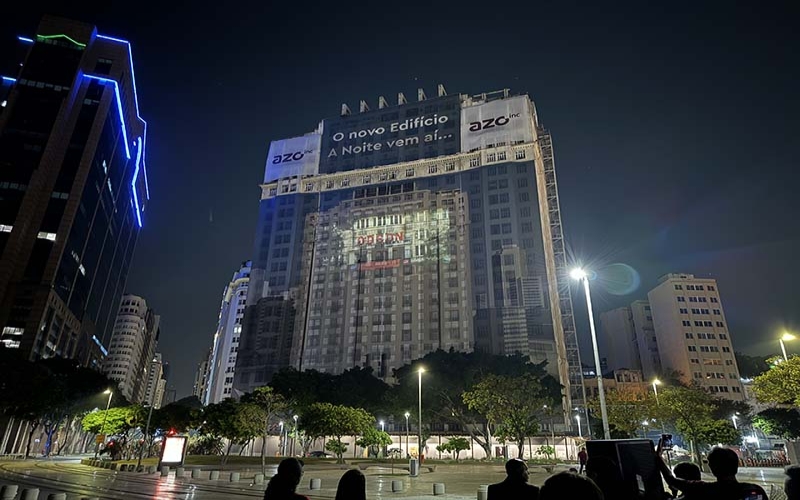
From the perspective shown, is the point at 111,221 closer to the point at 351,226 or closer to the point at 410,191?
the point at 351,226

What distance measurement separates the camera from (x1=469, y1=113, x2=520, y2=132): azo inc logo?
351 feet

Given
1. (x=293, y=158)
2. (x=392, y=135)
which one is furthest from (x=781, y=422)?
(x=293, y=158)

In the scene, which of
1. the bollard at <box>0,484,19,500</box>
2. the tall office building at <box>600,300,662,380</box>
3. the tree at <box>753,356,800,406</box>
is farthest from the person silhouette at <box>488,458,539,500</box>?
the tall office building at <box>600,300,662,380</box>

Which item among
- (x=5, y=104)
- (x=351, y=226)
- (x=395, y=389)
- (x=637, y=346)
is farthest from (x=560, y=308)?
(x=5, y=104)

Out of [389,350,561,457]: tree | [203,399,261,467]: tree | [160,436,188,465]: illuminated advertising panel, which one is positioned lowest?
[160,436,188,465]: illuminated advertising panel

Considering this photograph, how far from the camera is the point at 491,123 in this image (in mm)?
108250

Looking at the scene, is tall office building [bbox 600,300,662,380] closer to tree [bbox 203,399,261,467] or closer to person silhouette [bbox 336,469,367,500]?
tree [bbox 203,399,261,467]

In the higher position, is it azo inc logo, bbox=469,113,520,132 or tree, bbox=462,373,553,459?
azo inc logo, bbox=469,113,520,132

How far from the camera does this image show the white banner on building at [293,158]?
119 m

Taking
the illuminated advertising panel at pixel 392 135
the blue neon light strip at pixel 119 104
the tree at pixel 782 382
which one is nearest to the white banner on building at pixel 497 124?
the illuminated advertising panel at pixel 392 135

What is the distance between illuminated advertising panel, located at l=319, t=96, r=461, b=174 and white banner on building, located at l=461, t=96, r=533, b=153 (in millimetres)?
3476

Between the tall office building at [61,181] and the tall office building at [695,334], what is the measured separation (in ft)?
449

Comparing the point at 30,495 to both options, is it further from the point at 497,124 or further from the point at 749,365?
the point at 749,365

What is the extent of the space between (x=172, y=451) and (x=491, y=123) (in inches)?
3743
